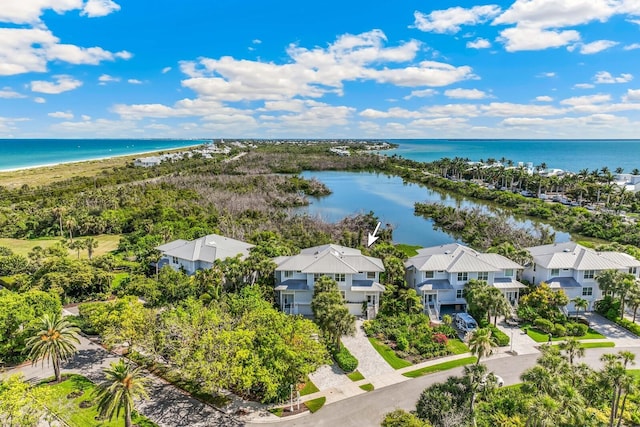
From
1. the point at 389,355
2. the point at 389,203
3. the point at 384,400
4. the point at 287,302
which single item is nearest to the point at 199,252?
the point at 287,302

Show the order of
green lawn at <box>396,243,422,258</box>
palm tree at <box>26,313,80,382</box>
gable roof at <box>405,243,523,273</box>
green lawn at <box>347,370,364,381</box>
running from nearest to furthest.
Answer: palm tree at <box>26,313,80,382</box>
green lawn at <box>347,370,364,381</box>
gable roof at <box>405,243,523,273</box>
green lawn at <box>396,243,422,258</box>

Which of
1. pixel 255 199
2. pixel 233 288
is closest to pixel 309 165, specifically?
pixel 255 199

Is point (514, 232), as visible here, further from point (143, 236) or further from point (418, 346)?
point (143, 236)

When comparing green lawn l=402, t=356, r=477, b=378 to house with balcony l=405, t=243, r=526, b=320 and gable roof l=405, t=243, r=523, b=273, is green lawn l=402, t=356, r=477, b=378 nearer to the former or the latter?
house with balcony l=405, t=243, r=526, b=320

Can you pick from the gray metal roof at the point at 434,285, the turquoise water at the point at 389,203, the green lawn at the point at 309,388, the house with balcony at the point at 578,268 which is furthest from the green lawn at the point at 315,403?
the turquoise water at the point at 389,203

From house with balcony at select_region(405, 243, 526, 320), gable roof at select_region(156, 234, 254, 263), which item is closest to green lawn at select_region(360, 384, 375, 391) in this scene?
house with balcony at select_region(405, 243, 526, 320)
